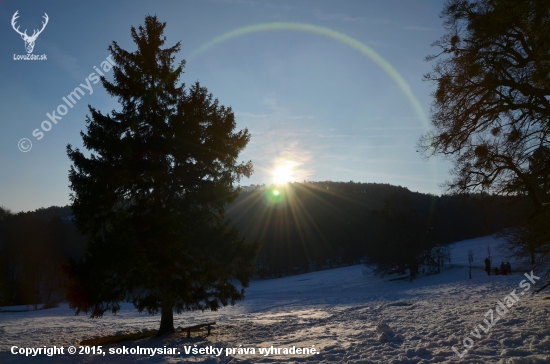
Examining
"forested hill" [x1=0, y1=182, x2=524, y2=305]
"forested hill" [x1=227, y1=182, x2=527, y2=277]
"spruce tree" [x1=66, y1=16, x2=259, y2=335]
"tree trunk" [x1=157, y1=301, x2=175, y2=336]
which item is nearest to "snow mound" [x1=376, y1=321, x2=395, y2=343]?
"forested hill" [x1=0, y1=182, x2=524, y2=305]

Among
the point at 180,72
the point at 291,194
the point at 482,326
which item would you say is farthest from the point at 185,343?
the point at 291,194

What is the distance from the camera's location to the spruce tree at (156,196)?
13617mm

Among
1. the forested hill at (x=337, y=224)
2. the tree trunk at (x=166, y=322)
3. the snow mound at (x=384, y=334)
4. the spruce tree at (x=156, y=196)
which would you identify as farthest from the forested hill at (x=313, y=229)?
the tree trunk at (x=166, y=322)

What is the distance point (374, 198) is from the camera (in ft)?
428

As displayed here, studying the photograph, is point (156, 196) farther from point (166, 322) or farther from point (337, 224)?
point (337, 224)

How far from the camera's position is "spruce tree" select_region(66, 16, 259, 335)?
13.6 metres

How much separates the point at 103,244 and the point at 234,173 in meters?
5.73

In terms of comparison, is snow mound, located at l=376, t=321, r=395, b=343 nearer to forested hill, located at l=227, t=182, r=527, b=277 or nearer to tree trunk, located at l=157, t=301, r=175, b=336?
tree trunk, located at l=157, t=301, r=175, b=336

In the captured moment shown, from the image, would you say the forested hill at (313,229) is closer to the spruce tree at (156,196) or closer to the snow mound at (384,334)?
the spruce tree at (156,196)

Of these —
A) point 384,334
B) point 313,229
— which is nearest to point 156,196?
point 384,334

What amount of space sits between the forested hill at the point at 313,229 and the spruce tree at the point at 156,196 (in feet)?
6.04

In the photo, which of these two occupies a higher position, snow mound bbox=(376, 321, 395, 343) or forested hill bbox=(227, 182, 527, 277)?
forested hill bbox=(227, 182, 527, 277)

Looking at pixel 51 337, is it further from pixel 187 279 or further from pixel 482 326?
pixel 482 326

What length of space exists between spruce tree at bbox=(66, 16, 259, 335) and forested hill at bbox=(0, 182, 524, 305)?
6.04 ft
